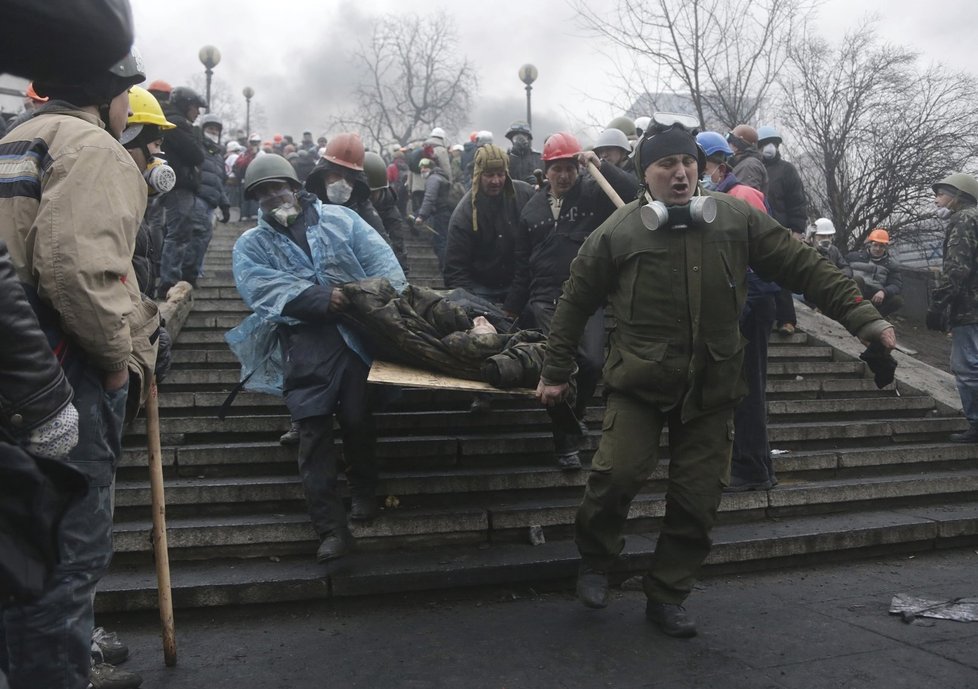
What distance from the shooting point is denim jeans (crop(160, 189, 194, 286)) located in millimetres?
8914

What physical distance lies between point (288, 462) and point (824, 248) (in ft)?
31.9

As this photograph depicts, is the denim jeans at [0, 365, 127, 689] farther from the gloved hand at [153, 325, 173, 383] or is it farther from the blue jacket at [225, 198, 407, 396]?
the blue jacket at [225, 198, 407, 396]

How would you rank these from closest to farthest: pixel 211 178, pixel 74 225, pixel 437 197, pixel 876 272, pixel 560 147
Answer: pixel 74 225 < pixel 560 147 < pixel 211 178 < pixel 876 272 < pixel 437 197

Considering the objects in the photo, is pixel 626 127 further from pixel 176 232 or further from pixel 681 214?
pixel 681 214

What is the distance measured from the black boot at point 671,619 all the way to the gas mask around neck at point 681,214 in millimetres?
1760

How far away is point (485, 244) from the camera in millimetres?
7145

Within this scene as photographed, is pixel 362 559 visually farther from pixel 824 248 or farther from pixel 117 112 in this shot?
pixel 824 248

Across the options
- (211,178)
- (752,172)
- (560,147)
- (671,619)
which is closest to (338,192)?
(560,147)

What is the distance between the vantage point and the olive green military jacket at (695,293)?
4.21 metres

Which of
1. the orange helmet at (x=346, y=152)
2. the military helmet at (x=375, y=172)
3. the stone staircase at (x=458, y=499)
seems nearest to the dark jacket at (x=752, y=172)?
the stone staircase at (x=458, y=499)

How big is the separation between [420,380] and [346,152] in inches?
74.7

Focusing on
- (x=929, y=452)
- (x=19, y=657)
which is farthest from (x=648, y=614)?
(x=929, y=452)

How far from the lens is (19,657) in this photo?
8.33 feet

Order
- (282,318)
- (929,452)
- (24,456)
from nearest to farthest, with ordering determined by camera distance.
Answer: (24,456) → (282,318) → (929,452)
